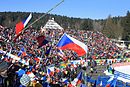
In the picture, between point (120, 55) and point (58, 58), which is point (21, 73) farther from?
point (120, 55)

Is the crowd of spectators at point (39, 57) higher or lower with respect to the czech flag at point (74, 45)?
lower

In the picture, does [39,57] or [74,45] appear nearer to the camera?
[74,45]

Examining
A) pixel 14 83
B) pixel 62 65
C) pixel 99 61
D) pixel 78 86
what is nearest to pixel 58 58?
pixel 62 65

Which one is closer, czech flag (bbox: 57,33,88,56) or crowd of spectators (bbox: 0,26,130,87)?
crowd of spectators (bbox: 0,26,130,87)

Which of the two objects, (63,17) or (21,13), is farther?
(63,17)

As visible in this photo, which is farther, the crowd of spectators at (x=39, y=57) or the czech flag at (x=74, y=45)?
the czech flag at (x=74, y=45)

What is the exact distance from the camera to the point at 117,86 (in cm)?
1919

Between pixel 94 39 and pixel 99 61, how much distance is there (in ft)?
71.9

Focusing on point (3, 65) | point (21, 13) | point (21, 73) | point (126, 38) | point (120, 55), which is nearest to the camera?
point (3, 65)

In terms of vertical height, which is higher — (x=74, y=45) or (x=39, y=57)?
(x=74, y=45)

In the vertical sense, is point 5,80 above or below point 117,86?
above

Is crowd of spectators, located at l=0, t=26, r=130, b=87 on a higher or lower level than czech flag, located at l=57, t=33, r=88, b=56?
lower

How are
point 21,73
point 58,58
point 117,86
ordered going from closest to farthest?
point 21,73, point 117,86, point 58,58

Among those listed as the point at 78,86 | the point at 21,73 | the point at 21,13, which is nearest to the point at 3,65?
the point at 21,73
